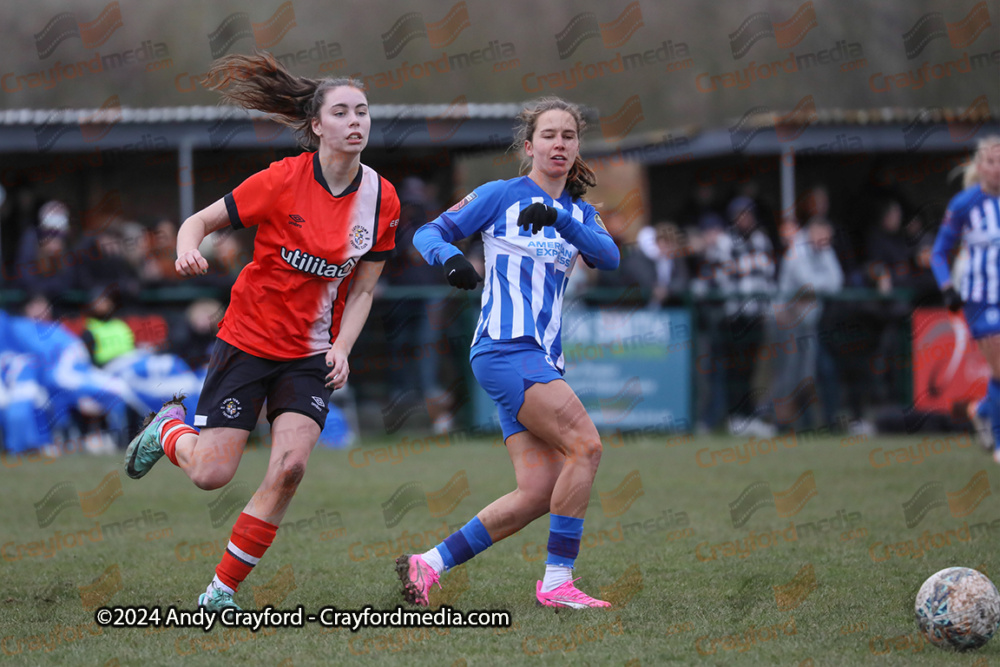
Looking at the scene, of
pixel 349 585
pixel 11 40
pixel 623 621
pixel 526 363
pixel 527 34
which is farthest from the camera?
pixel 527 34

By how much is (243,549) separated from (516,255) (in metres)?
1.71

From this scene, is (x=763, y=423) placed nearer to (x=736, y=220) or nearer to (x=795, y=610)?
(x=736, y=220)

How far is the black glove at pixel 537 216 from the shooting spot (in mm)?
4812

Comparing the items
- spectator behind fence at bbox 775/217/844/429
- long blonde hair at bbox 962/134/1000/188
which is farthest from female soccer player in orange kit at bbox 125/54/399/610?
spectator behind fence at bbox 775/217/844/429

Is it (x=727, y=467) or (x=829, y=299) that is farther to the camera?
(x=829, y=299)

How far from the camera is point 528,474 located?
522cm

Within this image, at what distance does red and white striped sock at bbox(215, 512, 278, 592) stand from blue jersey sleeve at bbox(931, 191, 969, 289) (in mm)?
6214

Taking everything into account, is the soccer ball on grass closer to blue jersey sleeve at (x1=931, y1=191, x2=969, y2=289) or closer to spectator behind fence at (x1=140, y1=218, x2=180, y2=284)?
blue jersey sleeve at (x1=931, y1=191, x2=969, y2=289)

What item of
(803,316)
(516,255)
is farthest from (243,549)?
(803,316)

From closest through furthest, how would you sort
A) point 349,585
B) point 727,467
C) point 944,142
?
point 349,585 < point 727,467 < point 944,142

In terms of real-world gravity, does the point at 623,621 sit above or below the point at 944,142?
below

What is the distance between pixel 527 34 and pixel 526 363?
20.4 m

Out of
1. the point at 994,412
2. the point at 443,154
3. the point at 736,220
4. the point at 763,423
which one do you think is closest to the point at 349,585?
the point at 994,412

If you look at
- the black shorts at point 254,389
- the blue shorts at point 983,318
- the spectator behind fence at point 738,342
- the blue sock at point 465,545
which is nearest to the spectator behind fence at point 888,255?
the spectator behind fence at point 738,342
